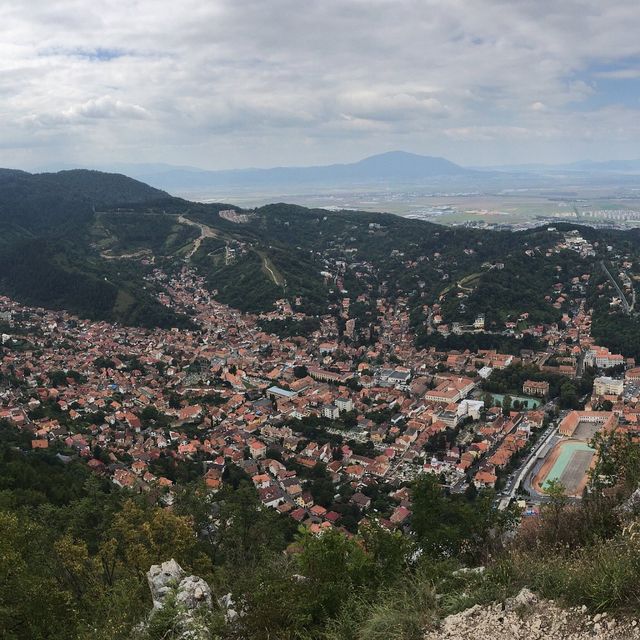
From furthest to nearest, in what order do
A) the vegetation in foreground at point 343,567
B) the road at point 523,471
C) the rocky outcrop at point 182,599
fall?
the road at point 523,471
the rocky outcrop at point 182,599
the vegetation in foreground at point 343,567

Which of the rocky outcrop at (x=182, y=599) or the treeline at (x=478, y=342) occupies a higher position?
the rocky outcrop at (x=182, y=599)

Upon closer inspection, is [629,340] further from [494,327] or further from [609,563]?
[609,563]

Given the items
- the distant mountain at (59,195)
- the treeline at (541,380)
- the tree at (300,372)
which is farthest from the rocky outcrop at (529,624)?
the distant mountain at (59,195)

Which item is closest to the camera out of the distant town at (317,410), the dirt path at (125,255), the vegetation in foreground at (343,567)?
the vegetation in foreground at (343,567)

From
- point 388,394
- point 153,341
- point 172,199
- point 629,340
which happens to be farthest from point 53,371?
point 172,199

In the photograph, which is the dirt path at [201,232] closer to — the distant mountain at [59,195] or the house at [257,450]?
the distant mountain at [59,195]

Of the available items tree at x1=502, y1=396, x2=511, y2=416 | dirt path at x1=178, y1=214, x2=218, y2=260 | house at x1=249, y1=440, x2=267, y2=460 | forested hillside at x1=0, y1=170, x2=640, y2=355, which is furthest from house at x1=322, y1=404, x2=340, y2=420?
dirt path at x1=178, y1=214, x2=218, y2=260

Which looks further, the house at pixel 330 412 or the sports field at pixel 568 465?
the house at pixel 330 412
